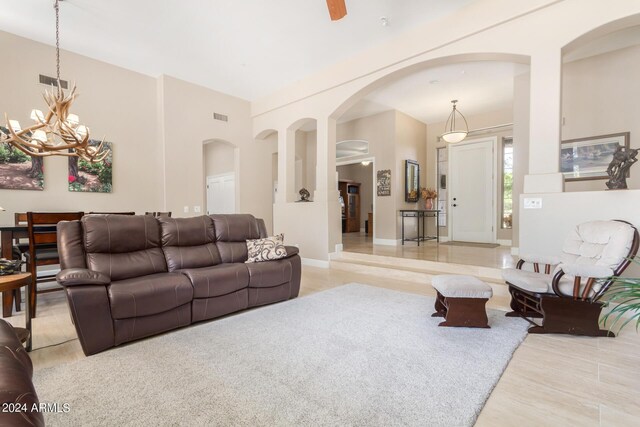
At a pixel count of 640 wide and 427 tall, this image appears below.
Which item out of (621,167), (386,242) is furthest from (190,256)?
(386,242)

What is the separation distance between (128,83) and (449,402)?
6.82 m

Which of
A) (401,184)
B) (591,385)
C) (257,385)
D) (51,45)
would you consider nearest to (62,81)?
(51,45)

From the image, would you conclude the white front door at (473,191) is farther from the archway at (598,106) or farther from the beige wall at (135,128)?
the beige wall at (135,128)

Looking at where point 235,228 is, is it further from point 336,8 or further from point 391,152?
point 391,152

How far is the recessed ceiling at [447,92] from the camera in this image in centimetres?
500

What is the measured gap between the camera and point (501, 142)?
6832 millimetres

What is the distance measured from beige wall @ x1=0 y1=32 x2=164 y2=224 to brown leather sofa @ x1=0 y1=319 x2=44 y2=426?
4746 mm

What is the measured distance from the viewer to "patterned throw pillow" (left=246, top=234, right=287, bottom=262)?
→ 3.46 metres

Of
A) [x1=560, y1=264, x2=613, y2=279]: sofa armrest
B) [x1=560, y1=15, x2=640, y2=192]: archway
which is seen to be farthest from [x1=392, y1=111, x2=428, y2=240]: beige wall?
[x1=560, y1=264, x2=613, y2=279]: sofa armrest

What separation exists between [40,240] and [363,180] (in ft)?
33.2

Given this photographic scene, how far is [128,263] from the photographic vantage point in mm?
2750

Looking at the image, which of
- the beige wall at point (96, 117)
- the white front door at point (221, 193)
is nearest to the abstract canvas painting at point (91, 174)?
the beige wall at point (96, 117)

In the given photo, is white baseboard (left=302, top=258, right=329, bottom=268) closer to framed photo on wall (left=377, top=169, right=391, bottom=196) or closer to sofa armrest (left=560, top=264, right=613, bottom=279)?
framed photo on wall (left=377, top=169, right=391, bottom=196)

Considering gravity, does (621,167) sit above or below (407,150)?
below
